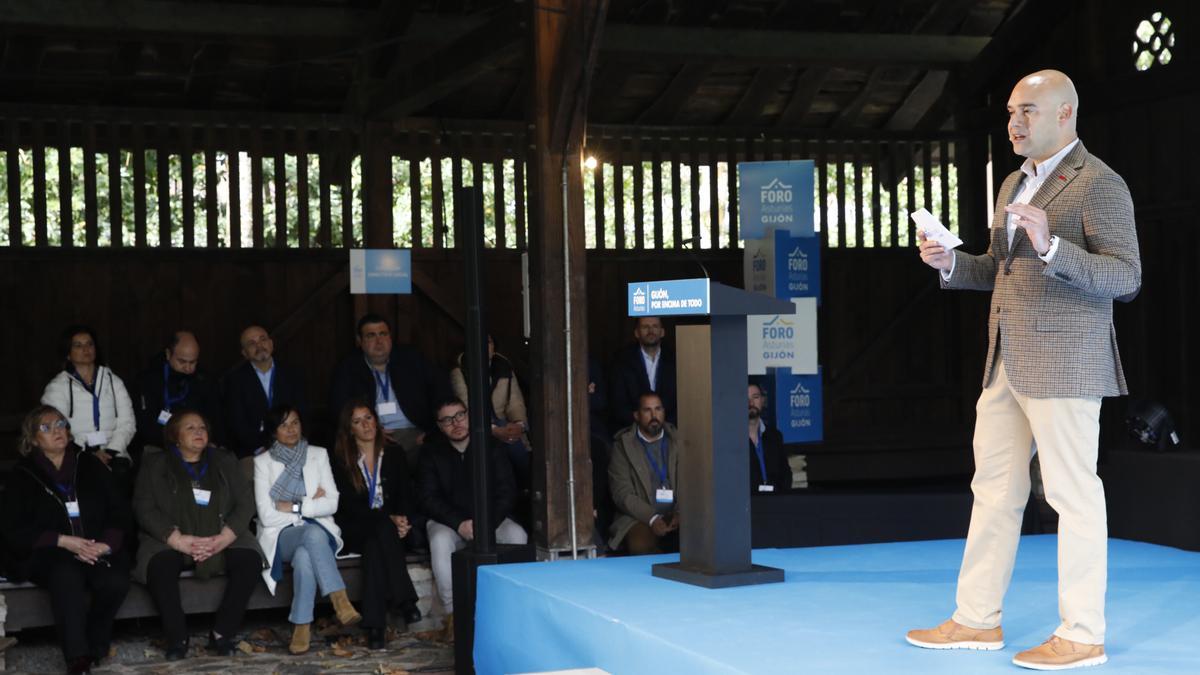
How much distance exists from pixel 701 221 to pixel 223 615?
5089mm

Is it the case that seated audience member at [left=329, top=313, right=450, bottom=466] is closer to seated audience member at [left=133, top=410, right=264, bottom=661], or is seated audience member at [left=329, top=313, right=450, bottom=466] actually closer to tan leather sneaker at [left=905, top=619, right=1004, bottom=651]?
seated audience member at [left=133, top=410, right=264, bottom=661]

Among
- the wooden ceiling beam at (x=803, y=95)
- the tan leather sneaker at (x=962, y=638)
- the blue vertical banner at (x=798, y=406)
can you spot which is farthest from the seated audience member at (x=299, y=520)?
the wooden ceiling beam at (x=803, y=95)

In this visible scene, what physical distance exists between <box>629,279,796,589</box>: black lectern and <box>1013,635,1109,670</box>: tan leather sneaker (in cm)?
150

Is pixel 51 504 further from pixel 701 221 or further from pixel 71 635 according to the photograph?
pixel 701 221

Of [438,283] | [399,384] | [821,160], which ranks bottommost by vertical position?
[399,384]

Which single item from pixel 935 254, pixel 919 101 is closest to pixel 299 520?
pixel 935 254

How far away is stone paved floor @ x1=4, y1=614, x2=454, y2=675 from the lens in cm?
627

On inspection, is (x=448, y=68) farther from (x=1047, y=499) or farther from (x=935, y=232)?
(x=1047, y=499)

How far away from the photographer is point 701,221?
1053cm

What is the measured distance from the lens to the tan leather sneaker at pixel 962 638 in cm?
366

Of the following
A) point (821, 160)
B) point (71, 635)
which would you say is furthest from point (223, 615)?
point (821, 160)

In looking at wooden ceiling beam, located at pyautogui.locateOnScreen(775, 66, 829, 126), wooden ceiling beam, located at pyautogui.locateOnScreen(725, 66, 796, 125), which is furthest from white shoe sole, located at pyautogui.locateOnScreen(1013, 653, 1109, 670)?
wooden ceiling beam, located at pyautogui.locateOnScreen(775, 66, 829, 126)

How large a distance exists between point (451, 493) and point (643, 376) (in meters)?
1.77

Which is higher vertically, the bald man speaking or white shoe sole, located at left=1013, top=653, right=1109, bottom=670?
the bald man speaking
